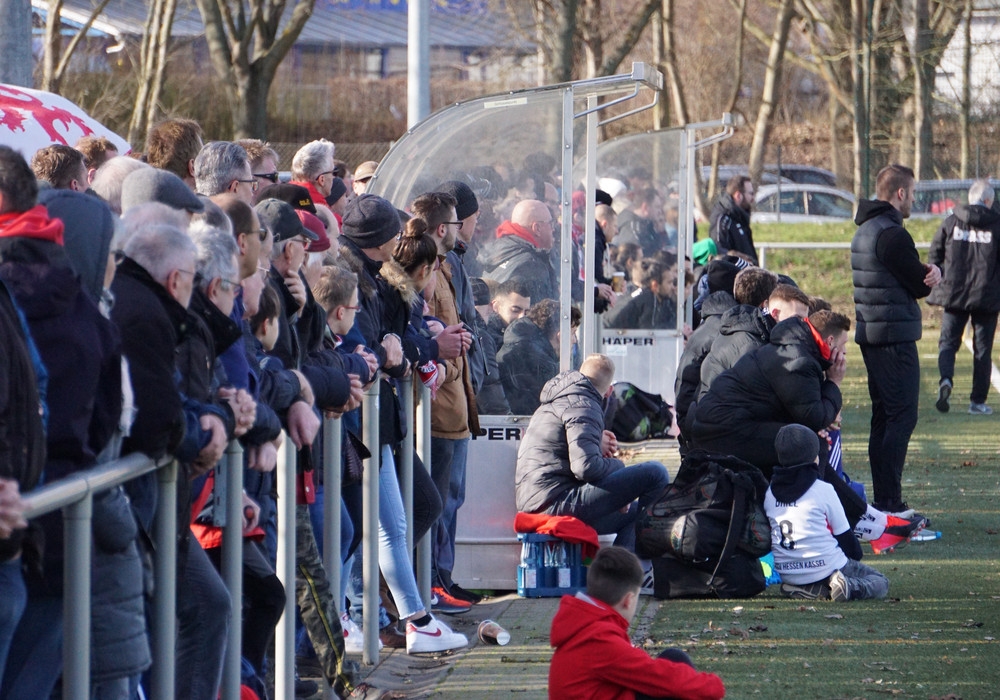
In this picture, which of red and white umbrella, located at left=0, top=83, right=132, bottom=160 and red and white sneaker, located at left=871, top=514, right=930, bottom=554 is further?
red and white sneaker, located at left=871, top=514, right=930, bottom=554

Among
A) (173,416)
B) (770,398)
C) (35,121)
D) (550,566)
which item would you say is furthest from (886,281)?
(173,416)

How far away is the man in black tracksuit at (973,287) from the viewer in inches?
510

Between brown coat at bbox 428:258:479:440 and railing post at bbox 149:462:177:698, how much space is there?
3.02 metres

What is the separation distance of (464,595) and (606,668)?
2.83 meters

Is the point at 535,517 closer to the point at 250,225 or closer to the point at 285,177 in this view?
the point at 250,225

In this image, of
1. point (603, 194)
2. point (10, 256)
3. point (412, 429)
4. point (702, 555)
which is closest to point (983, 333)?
point (603, 194)

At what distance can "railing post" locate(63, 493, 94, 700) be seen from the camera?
9.32 feet

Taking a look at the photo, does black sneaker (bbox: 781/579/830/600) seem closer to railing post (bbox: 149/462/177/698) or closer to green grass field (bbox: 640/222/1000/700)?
green grass field (bbox: 640/222/1000/700)

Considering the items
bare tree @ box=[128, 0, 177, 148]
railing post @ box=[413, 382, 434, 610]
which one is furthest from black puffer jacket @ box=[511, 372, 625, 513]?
bare tree @ box=[128, 0, 177, 148]

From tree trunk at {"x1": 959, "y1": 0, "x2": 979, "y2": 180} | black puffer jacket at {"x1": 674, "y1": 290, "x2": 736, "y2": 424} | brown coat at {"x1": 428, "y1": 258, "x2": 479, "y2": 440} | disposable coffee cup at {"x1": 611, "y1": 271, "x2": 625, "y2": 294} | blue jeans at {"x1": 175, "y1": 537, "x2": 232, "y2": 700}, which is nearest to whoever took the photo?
blue jeans at {"x1": 175, "y1": 537, "x2": 232, "y2": 700}

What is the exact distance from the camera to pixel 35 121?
7.09m

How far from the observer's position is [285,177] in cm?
1202

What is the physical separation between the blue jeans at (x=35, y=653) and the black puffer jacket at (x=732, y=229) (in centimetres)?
998

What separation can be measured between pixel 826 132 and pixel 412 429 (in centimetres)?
3744
